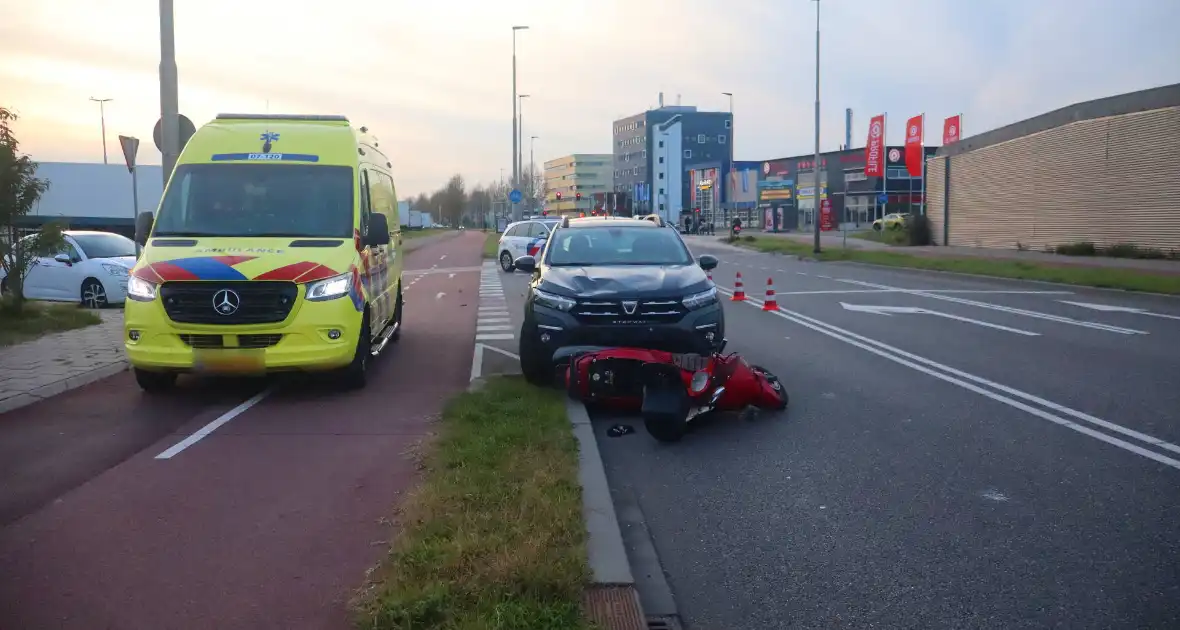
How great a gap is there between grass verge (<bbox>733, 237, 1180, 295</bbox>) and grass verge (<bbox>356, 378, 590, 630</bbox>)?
1716cm

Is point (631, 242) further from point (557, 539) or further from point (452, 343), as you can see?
point (557, 539)

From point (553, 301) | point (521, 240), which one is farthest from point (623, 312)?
point (521, 240)

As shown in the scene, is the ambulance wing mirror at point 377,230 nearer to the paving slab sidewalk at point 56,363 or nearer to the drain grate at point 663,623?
the paving slab sidewalk at point 56,363

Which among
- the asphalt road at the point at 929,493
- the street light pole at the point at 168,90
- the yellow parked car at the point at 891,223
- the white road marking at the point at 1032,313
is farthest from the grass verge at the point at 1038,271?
the yellow parked car at the point at 891,223

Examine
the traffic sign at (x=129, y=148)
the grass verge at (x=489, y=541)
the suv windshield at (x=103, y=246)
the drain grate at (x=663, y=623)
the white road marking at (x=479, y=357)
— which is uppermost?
the traffic sign at (x=129, y=148)

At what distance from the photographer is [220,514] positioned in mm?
5426

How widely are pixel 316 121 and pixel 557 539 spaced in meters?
7.71

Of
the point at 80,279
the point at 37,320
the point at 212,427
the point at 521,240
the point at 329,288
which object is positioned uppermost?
the point at 521,240

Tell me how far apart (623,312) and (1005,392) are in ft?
11.7

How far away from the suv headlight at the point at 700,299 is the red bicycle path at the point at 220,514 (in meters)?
2.42

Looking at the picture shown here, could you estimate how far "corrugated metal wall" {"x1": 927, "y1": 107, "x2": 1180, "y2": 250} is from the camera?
94.3 feet

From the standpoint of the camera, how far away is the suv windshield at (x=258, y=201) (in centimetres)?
945

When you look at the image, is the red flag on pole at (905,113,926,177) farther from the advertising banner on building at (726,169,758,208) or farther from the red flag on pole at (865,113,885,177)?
the advertising banner on building at (726,169,758,208)

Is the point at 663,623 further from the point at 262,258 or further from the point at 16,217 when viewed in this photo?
the point at 16,217
